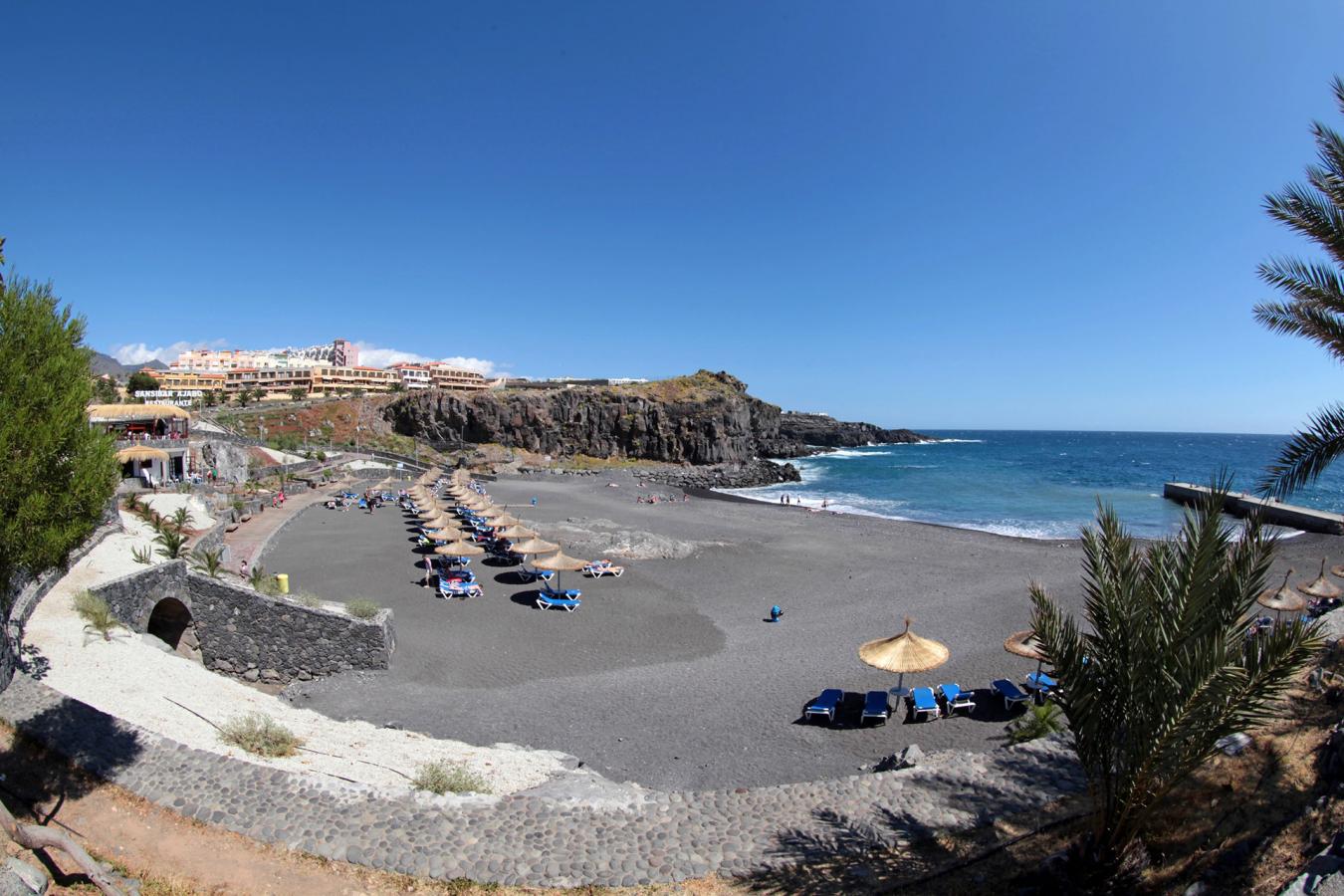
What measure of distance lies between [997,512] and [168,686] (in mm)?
45035

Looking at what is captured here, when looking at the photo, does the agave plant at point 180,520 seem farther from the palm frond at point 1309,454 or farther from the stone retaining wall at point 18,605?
the palm frond at point 1309,454

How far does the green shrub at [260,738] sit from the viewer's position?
27.1 ft

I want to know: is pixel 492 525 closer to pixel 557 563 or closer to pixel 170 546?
pixel 557 563

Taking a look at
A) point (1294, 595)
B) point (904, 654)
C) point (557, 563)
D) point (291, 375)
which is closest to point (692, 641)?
point (557, 563)

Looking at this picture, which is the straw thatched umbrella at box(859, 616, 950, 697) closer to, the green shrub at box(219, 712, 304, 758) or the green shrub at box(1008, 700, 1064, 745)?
the green shrub at box(1008, 700, 1064, 745)

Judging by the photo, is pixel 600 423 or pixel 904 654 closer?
pixel 904 654

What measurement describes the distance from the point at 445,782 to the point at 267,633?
9015 mm

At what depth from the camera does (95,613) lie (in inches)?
456

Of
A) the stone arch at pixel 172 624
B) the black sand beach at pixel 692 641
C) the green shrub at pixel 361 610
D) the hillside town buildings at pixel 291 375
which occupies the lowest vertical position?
the black sand beach at pixel 692 641

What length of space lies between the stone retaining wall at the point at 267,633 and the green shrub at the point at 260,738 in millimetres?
5345

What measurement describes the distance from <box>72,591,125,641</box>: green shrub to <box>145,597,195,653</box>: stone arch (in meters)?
2.46

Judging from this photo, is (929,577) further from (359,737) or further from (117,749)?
(117,749)

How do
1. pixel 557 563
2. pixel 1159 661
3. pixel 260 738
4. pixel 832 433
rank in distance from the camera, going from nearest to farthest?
pixel 1159 661, pixel 260 738, pixel 557 563, pixel 832 433

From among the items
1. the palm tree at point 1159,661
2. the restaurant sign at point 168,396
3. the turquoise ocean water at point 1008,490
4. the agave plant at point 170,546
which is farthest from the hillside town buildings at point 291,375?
the palm tree at point 1159,661
